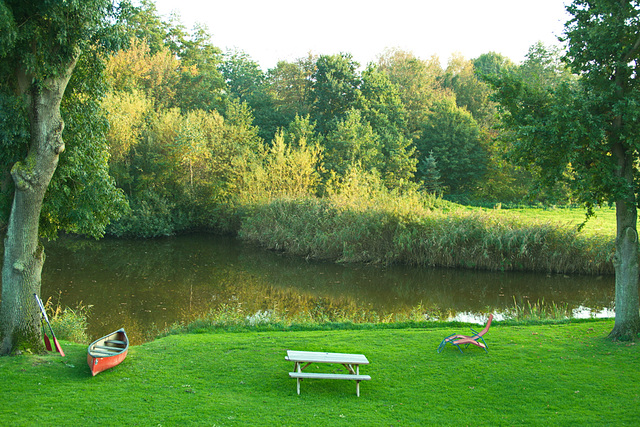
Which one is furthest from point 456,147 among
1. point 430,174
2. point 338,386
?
point 338,386

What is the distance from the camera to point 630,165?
377 inches

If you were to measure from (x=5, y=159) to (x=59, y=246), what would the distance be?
21239 millimetres

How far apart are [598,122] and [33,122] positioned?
10.1m

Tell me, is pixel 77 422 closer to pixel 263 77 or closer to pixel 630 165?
pixel 630 165

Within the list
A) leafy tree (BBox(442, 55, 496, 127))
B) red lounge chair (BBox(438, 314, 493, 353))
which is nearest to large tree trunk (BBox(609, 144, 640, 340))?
red lounge chair (BBox(438, 314, 493, 353))

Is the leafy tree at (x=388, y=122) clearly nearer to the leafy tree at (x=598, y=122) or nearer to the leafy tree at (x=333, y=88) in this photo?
the leafy tree at (x=333, y=88)

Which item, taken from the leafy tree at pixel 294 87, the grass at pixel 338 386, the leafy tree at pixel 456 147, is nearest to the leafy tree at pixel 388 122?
the leafy tree at pixel 456 147

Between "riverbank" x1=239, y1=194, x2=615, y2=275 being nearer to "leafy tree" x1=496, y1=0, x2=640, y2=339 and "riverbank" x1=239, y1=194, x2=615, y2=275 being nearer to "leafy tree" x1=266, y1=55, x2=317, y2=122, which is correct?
"leafy tree" x1=496, y1=0, x2=640, y2=339

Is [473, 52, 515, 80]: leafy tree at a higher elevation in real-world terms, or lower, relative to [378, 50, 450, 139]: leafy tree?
higher

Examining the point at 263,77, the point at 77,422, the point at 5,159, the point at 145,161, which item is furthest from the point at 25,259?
the point at 263,77

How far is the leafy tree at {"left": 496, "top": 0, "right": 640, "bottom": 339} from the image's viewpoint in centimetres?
885

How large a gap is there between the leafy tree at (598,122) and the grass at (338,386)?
2218mm

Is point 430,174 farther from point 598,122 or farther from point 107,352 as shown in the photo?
point 107,352

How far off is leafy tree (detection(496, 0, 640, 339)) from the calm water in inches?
236
